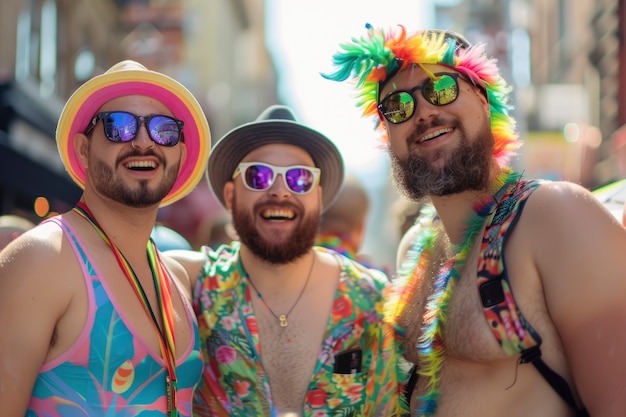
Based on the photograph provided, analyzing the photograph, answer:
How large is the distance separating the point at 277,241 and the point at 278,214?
145 mm

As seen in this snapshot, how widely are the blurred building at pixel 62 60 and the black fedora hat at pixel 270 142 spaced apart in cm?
378

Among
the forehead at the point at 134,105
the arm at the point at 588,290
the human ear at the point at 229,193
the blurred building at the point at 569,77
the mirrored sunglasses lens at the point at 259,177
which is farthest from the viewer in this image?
the blurred building at the point at 569,77

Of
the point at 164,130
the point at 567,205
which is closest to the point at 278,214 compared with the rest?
the point at 164,130

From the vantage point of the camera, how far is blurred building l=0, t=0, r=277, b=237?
8.21m

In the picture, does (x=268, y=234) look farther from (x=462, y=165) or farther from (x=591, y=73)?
(x=591, y=73)

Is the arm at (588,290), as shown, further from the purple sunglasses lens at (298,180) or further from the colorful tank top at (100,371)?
the purple sunglasses lens at (298,180)

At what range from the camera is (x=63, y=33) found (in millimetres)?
13805

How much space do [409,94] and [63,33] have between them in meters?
12.1

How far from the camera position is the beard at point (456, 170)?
298 centimetres

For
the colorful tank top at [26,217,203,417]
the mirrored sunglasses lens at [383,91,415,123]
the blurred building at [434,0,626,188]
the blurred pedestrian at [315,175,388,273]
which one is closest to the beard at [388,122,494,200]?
the mirrored sunglasses lens at [383,91,415,123]

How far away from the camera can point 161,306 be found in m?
3.00

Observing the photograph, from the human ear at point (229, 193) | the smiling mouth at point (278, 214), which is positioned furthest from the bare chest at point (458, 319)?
the human ear at point (229, 193)

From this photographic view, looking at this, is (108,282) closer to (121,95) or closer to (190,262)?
(121,95)

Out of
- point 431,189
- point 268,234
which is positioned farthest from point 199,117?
point 431,189
